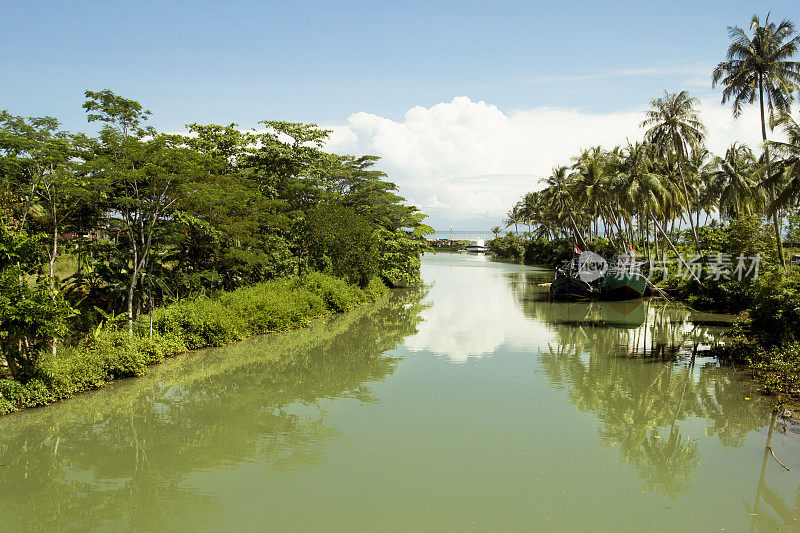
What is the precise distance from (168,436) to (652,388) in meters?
11.5

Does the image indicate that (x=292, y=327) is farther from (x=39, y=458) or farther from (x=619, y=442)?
(x=619, y=442)

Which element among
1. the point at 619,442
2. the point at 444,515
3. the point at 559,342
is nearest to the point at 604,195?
the point at 559,342

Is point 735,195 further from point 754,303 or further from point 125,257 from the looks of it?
point 125,257

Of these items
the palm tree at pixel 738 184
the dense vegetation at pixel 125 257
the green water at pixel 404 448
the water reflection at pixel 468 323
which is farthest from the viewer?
the palm tree at pixel 738 184

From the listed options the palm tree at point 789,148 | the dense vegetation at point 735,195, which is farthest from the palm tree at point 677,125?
the palm tree at point 789,148

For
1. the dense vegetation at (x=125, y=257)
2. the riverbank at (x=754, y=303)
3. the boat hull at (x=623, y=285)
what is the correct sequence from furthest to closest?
the boat hull at (x=623, y=285) < the riverbank at (x=754, y=303) < the dense vegetation at (x=125, y=257)

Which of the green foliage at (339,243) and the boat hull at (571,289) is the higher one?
the green foliage at (339,243)

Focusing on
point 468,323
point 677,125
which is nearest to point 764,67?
point 677,125

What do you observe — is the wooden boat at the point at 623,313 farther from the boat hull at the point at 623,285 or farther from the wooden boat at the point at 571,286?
the wooden boat at the point at 571,286

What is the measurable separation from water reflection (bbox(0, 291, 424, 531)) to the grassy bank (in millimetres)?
389

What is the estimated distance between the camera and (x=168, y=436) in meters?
10.2

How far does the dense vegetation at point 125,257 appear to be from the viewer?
1099 centimetres

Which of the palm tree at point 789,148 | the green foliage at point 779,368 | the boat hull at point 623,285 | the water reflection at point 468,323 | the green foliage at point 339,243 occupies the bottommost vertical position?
the water reflection at point 468,323

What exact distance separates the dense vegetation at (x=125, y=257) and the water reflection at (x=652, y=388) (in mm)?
10892
